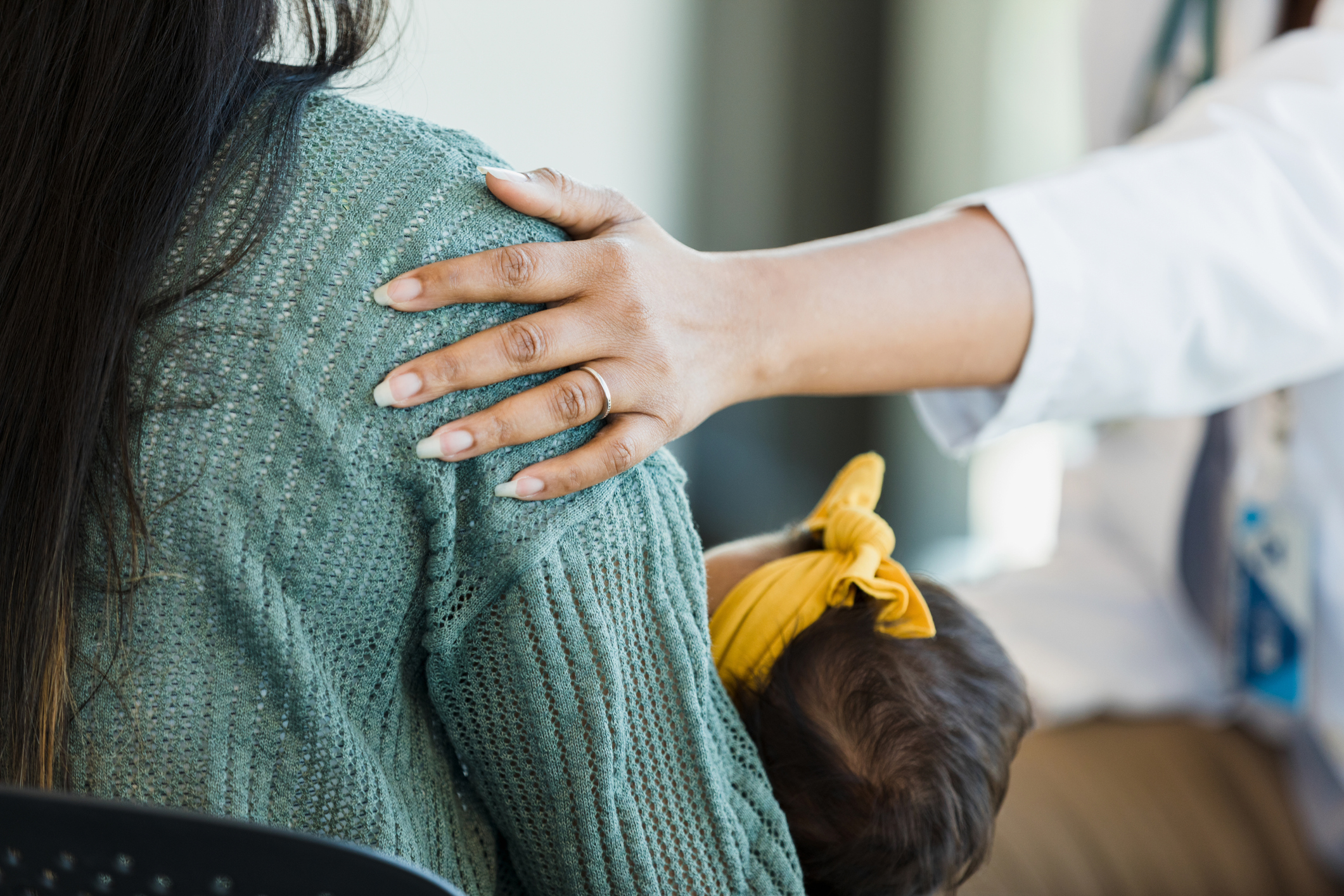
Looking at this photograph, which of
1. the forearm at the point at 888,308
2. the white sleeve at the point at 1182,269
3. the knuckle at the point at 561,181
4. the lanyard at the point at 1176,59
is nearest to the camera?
the knuckle at the point at 561,181

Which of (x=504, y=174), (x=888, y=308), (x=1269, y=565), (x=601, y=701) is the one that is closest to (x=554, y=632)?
(x=601, y=701)

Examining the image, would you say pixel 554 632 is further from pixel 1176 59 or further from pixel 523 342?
pixel 1176 59

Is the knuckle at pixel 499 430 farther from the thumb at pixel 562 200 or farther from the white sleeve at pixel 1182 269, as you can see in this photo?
the white sleeve at pixel 1182 269

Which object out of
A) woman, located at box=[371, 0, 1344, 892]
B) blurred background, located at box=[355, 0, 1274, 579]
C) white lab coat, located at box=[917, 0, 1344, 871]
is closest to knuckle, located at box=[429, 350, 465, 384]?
woman, located at box=[371, 0, 1344, 892]

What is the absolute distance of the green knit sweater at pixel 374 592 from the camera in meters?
0.50

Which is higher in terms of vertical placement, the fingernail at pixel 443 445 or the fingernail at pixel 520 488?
the fingernail at pixel 443 445

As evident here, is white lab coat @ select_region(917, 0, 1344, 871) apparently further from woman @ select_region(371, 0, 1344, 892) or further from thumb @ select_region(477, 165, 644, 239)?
thumb @ select_region(477, 165, 644, 239)

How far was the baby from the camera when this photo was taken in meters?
0.66

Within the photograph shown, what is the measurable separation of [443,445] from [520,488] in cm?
5

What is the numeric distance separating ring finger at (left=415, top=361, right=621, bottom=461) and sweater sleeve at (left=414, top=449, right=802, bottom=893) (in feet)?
0.09

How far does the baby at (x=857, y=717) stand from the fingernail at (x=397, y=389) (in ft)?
0.94

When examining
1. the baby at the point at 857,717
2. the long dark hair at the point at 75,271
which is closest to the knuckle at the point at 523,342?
the long dark hair at the point at 75,271

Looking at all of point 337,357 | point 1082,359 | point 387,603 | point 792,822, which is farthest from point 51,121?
point 1082,359

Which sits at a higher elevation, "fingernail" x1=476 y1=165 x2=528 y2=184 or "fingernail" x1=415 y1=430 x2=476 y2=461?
"fingernail" x1=476 y1=165 x2=528 y2=184
